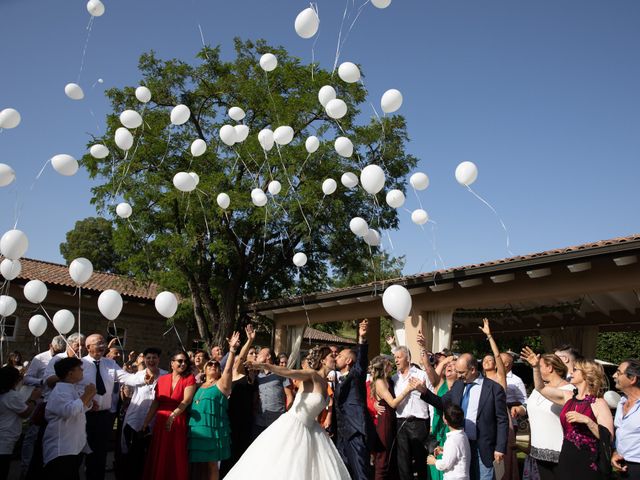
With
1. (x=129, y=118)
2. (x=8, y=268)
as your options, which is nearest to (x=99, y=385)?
(x=8, y=268)

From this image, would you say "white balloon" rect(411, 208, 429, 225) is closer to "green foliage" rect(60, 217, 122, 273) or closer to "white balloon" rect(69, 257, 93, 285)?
"white balloon" rect(69, 257, 93, 285)

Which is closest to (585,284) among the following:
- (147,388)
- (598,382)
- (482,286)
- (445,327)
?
(482,286)

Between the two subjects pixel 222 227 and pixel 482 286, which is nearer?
pixel 482 286

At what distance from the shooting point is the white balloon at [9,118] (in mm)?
6320

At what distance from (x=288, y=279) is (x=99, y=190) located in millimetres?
6919

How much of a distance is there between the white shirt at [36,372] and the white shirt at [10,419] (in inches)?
56.8

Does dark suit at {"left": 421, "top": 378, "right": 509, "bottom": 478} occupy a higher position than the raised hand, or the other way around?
the raised hand

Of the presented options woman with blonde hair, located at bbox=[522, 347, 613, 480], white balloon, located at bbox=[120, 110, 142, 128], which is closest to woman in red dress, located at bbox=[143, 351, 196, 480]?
woman with blonde hair, located at bbox=[522, 347, 613, 480]

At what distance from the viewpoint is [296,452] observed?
4.23 metres

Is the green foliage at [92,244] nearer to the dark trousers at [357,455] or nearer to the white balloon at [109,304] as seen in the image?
the white balloon at [109,304]

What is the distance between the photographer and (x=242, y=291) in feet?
58.6

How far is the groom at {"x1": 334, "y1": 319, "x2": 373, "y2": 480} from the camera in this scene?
514 centimetres

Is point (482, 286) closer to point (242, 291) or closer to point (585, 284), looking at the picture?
point (585, 284)

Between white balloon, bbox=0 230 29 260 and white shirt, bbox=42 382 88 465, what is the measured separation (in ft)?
7.12
